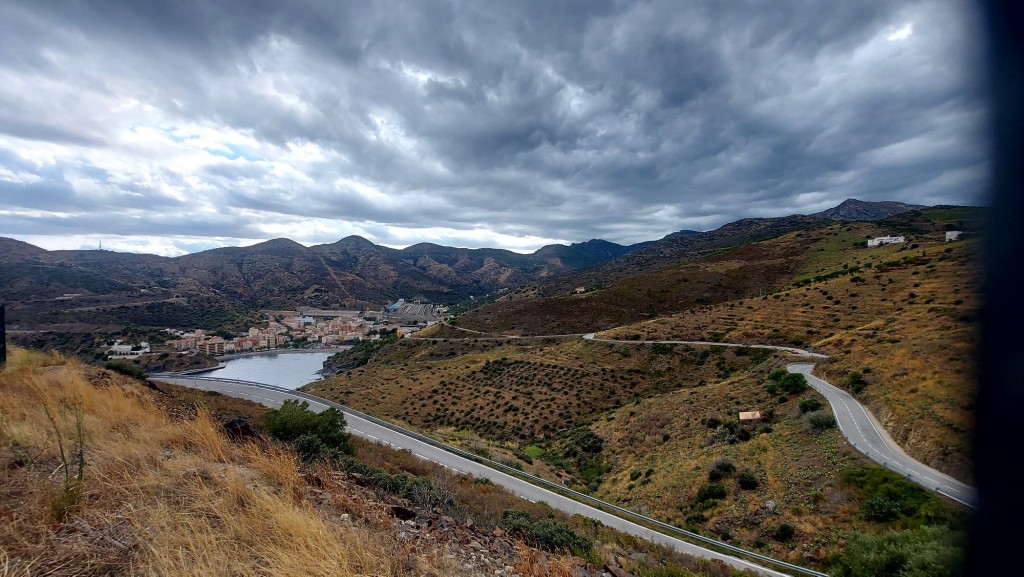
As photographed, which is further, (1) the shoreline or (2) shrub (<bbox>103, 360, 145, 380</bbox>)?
(1) the shoreline

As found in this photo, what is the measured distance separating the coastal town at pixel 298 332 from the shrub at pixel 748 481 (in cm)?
7137

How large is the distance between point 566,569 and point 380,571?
5.40ft

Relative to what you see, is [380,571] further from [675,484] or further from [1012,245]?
[675,484]

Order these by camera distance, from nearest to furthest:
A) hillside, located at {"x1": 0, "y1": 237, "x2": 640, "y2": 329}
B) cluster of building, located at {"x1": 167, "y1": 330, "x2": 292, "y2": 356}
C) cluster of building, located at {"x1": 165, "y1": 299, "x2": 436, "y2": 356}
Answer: cluster of building, located at {"x1": 167, "y1": 330, "x2": 292, "y2": 356} < cluster of building, located at {"x1": 165, "y1": 299, "x2": 436, "y2": 356} < hillside, located at {"x1": 0, "y1": 237, "x2": 640, "y2": 329}

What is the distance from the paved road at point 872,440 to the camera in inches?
365

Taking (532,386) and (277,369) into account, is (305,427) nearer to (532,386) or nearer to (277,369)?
(532,386)

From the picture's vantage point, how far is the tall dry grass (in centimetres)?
231

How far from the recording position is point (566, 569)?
10.9 ft

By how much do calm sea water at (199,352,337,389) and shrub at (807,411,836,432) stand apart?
193 ft

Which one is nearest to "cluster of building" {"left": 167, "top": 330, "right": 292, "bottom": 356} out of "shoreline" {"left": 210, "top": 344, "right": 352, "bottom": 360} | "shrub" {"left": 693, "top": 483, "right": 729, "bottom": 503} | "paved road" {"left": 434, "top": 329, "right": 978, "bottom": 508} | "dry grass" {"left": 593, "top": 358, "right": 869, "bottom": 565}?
"shoreline" {"left": 210, "top": 344, "right": 352, "bottom": 360}

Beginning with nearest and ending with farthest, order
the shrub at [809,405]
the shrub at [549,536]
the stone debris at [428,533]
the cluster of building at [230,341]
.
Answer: the stone debris at [428,533], the shrub at [549,536], the shrub at [809,405], the cluster of building at [230,341]

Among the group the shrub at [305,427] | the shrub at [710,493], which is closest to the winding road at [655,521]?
the shrub at [710,493]

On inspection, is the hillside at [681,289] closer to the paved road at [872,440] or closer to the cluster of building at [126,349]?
the paved road at [872,440]

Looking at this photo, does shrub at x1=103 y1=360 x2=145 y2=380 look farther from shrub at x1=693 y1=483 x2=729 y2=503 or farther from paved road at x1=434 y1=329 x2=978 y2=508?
paved road at x1=434 y1=329 x2=978 y2=508
